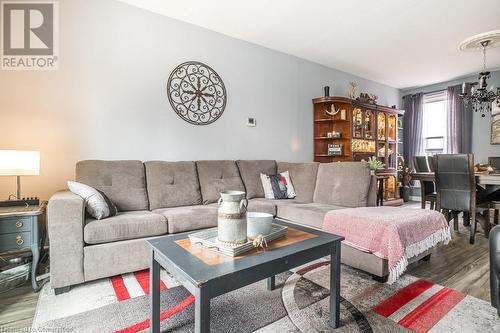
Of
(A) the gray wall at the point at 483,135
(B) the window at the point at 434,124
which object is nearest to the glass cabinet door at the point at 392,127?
(B) the window at the point at 434,124

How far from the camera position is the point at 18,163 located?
1975 mm

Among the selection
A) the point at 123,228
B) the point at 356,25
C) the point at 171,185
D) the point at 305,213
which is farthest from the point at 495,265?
the point at 356,25

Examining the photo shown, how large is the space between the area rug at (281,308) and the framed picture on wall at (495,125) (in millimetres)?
4537

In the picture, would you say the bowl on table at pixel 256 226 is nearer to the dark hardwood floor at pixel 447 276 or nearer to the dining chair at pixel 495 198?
the dark hardwood floor at pixel 447 276

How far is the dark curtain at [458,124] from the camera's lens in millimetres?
5109

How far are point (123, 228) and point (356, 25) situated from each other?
3448 millimetres

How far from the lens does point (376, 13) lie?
300 centimetres

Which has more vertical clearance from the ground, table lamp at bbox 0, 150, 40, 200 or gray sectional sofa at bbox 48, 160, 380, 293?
table lamp at bbox 0, 150, 40, 200

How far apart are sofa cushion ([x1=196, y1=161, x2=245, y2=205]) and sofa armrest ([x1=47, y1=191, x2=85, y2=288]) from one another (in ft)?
4.27

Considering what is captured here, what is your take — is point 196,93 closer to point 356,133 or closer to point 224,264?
point 224,264

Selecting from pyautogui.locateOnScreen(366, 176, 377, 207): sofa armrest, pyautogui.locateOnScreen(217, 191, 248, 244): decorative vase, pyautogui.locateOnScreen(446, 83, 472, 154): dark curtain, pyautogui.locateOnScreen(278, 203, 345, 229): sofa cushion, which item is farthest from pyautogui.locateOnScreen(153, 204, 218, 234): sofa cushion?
pyautogui.locateOnScreen(446, 83, 472, 154): dark curtain

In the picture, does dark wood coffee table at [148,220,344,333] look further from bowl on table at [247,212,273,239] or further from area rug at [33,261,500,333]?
area rug at [33,261,500,333]

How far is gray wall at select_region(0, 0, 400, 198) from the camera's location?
8.14 feet

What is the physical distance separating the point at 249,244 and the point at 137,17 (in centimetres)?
293
